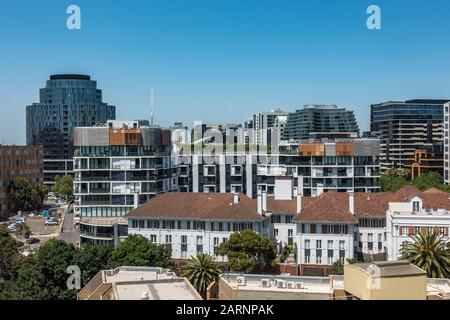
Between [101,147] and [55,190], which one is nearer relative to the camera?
[101,147]

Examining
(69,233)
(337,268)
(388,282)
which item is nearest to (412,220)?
(337,268)

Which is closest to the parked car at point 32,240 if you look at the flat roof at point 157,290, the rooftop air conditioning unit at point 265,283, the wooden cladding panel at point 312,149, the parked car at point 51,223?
the parked car at point 51,223

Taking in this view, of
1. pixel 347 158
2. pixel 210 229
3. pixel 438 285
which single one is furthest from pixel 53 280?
pixel 347 158

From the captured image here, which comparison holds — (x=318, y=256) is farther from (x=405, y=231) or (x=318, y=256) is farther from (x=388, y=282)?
(x=388, y=282)

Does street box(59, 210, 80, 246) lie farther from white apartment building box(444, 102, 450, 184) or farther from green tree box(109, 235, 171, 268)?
white apartment building box(444, 102, 450, 184)

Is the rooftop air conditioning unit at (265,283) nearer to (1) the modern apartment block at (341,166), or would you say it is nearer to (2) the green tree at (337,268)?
(2) the green tree at (337,268)

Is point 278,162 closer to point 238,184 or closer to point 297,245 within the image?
point 238,184
